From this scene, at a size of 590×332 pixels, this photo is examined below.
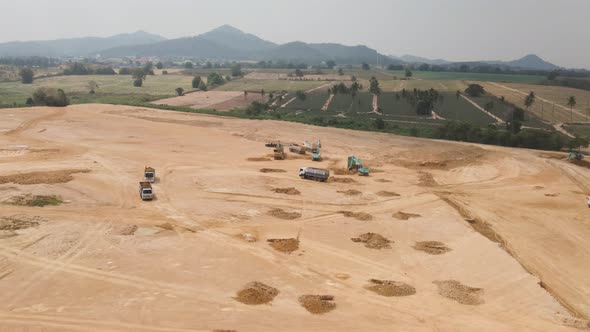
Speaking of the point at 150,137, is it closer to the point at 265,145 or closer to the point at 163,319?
the point at 265,145

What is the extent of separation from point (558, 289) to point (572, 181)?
104 ft

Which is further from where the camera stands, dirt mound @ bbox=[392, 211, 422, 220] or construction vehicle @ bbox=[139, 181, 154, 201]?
construction vehicle @ bbox=[139, 181, 154, 201]

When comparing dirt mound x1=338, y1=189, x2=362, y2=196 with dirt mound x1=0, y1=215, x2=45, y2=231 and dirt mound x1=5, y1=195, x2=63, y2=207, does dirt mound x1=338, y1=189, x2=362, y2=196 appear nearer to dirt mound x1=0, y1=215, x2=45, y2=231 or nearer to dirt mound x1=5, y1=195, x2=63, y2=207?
dirt mound x1=5, y1=195, x2=63, y2=207

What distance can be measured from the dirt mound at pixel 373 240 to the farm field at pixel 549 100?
89316mm

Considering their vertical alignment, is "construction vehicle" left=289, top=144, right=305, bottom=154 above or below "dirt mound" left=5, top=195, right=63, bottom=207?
above

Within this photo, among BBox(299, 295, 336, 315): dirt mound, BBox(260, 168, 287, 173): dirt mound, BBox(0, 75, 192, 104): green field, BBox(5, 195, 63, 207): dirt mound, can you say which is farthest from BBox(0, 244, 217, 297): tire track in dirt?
BBox(0, 75, 192, 104): green field

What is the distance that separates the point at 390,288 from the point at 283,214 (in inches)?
577

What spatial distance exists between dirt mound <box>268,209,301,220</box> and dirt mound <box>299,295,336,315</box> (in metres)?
13.6

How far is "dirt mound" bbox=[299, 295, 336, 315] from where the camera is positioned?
945 inches

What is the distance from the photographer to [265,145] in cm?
6825

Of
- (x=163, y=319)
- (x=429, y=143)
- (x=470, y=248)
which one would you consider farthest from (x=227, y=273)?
(x=429, y=143)

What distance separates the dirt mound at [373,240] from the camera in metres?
33.4

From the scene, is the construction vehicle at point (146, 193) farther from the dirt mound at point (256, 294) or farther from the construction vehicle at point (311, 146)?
the construction vehicle at point (311, 146)

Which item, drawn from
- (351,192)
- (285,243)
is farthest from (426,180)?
(285,243)
